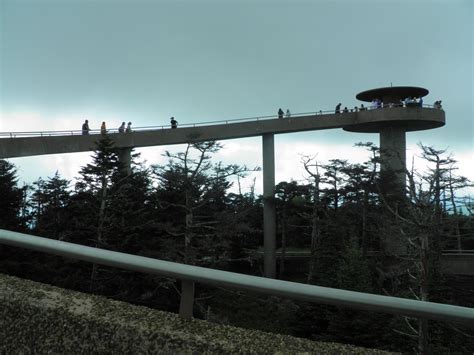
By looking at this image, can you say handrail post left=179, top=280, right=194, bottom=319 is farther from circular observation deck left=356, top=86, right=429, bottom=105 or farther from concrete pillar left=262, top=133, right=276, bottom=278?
circular observation deck left=356, top=86, right=429, bottom=105

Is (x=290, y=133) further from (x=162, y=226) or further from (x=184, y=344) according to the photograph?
(x=184, y=344)

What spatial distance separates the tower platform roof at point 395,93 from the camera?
39109 mm

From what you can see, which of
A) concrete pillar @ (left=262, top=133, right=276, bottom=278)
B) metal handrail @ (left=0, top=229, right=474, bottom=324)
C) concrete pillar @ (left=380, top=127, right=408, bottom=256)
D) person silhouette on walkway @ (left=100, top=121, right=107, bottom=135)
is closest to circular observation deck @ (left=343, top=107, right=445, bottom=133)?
concrete pillar @ (left=380, top=127, right=408, bottom=256)

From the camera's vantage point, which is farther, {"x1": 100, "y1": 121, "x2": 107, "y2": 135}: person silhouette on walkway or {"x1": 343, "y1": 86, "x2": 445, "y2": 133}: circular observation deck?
{"x1": 343, "y1": 86, "x2": 445, "y2": 133}: circular observation deck

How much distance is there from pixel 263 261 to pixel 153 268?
3588cm

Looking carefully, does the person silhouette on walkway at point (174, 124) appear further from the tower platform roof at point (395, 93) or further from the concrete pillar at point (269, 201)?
the tower platform roof at point (395, 93)

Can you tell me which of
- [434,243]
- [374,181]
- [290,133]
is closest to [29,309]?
[434,243]

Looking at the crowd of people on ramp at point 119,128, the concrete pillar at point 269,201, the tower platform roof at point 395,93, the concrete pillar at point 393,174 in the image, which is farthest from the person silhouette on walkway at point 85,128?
the tower platform roof at point 395,93

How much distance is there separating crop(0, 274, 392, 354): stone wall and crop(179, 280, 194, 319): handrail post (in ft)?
0.13

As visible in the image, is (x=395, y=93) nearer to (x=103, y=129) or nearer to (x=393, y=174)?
(x=393, y=174)

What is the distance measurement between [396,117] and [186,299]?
37.2 meters

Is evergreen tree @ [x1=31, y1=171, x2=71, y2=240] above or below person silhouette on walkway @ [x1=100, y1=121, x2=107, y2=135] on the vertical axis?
below

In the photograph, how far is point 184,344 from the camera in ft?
6.84

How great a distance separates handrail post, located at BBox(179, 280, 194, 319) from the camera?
212 centimetres
